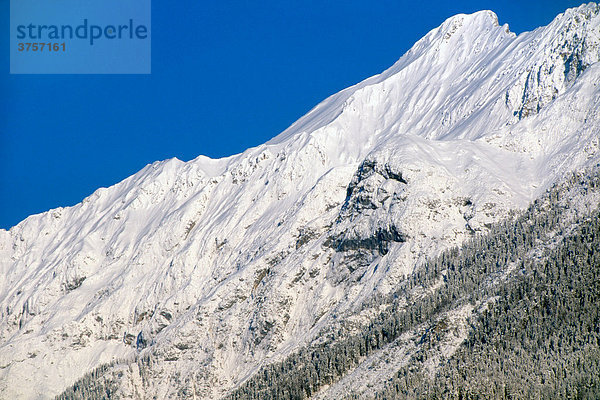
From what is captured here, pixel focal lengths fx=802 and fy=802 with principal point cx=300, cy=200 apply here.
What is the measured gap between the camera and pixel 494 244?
18112cm

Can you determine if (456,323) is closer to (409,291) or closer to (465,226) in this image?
(409,291)

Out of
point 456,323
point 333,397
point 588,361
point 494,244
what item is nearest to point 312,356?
point 333,397

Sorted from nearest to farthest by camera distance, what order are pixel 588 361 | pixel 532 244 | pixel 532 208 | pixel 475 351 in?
pixel 588 361, pixel 475 351, pixel 532 244, pixel 532 208

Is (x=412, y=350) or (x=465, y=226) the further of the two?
(x=465, y=226)

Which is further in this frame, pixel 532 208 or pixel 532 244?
pixel 532 208

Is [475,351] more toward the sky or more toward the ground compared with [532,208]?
more toward the ground

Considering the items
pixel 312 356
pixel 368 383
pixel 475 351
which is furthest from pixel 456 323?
pixel 312 356

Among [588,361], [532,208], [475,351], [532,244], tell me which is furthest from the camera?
[532,208]

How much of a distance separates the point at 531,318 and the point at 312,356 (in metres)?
48.2

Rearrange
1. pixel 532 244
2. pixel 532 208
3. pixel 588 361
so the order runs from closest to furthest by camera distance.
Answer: pixel 588 361
pixel 532 244
pixel 532 208

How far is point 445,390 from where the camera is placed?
146 meters

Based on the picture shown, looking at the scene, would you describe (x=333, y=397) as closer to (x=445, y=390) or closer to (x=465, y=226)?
(x=445, y=390)

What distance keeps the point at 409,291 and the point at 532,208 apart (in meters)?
39.5

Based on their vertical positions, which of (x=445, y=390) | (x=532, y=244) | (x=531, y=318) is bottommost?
(x=445, y=390)
